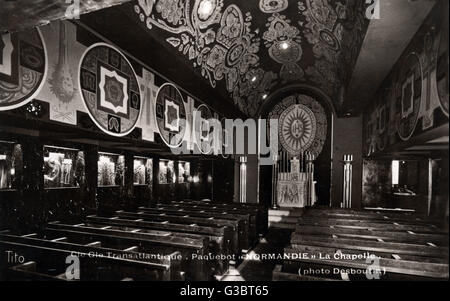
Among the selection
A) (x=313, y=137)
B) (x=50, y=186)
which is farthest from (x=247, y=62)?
(x=50, y=186)

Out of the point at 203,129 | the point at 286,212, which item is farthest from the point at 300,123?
the point at 203,129

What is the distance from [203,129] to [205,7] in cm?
275

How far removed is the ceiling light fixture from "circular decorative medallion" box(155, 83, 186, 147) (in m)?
1.34

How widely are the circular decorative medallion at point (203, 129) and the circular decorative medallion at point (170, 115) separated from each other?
540mm

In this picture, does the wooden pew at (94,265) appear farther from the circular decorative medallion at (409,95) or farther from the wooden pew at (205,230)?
the circular decorative medallion at (409,95)

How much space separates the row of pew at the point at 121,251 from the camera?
4.86 ft

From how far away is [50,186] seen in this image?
106 inches

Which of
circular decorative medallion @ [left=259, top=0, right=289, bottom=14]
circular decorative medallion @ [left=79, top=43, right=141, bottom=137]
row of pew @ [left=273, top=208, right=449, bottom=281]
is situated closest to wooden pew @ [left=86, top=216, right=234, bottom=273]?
row of pew @ [left=273, top=208, right=449, bottom=281]

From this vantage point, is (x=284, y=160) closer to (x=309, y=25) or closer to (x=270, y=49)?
(x=270, y=49)

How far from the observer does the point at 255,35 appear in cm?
506

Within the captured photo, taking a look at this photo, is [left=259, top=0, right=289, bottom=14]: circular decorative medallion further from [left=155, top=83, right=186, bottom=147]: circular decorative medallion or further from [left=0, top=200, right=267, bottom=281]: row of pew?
[left=0, top=200, right=267, bottom=281]: row of pew

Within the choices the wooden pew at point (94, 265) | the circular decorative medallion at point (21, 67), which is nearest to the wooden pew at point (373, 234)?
the wooden pew at point (94, 265)

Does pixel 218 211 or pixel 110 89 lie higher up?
pixel 110 89

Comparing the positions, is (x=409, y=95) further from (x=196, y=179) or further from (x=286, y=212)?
(x=286, y=212)
